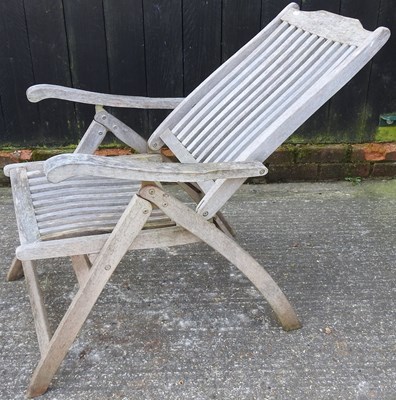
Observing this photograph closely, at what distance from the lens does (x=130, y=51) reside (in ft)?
9.97

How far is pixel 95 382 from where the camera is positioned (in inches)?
69.7

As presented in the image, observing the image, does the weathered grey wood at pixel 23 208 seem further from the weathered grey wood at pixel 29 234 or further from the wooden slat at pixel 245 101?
the wooden slat at pixel 245 101

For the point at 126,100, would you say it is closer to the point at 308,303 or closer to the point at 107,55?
the point at 107,55

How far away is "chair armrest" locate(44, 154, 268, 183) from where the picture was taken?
1420 millimetres

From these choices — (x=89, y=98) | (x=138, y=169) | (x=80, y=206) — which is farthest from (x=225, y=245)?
(x=89, y=98)

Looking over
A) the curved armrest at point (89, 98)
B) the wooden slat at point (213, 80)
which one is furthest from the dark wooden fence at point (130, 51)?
the curved armrest at point (89, 98)

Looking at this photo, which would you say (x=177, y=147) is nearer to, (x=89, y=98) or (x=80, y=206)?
(x=89, y=98)

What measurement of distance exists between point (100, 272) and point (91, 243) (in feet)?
0.32

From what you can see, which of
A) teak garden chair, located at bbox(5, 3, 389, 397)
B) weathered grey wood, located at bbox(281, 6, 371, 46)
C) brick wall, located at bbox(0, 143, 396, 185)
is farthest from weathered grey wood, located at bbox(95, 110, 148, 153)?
brick wall, located at bbox(0, 143, 396, 185)

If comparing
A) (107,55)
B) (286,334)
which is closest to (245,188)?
(107,55)

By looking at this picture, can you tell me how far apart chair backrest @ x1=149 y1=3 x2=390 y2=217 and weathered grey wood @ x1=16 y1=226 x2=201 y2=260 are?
0.52ft

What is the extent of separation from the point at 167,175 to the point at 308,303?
0.96 meters

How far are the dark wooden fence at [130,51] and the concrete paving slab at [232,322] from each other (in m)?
0.77

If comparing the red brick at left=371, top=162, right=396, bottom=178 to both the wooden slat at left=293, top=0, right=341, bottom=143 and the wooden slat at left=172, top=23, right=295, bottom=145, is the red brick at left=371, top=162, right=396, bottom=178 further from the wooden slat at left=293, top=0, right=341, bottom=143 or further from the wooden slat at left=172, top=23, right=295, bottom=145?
the wooden slat at left=172, top=23, right=295, bottom=145
